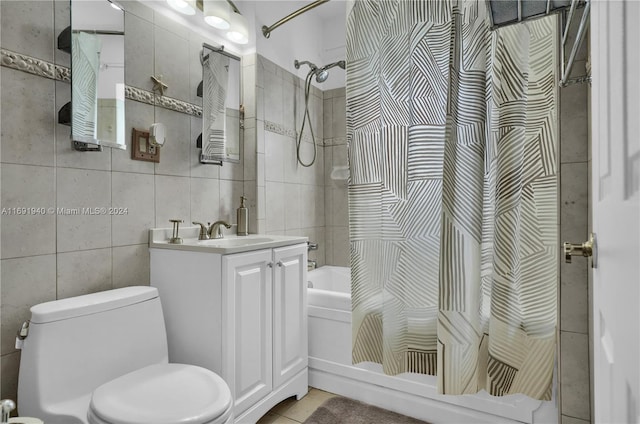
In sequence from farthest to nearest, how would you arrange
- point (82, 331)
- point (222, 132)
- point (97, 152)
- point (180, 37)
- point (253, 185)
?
1. point (253, 185)
2. point (222, 132)
3. point (180, 37)
4. point (97, 152)
5. point (82, 331)

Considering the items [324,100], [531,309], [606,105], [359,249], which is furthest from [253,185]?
[606,105]

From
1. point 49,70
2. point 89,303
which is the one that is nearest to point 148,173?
point 49,70

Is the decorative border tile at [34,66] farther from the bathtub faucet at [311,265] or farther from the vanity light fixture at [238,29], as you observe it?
the bathtub faucet at [311,265]

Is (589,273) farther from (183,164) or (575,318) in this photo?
(183,164)

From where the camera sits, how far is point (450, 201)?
5.12ft

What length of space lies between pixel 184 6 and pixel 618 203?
Answer: 223cm

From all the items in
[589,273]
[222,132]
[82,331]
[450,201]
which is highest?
[222,132]

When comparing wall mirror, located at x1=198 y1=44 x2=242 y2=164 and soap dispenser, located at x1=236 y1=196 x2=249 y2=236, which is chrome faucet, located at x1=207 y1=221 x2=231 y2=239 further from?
wall mirror, located at x1=198 y1=44 x2=242 y2=164

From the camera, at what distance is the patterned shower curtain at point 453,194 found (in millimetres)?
1478

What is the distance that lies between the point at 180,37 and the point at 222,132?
56 centimetres

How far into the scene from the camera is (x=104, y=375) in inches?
55.1

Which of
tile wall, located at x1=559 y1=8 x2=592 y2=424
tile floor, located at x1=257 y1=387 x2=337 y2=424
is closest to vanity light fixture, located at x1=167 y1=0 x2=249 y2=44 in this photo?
tile wall, located at x1=559 y1=8 x2=592 y2=424

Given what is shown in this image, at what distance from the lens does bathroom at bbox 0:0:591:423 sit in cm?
129

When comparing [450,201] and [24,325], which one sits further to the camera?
[450,201]
